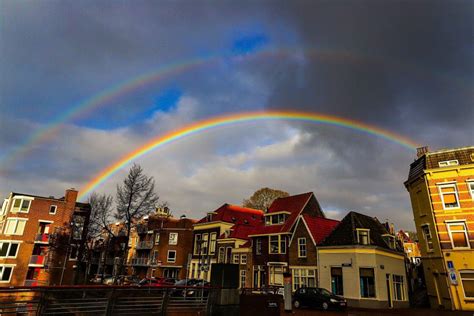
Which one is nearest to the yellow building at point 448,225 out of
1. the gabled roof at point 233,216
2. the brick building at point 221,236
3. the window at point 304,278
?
the window at point 304,278

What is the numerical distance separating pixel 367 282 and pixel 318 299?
7445 mm

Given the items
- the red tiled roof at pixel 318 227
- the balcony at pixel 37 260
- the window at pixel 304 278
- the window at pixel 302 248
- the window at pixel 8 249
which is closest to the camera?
the window at pixel 304 278

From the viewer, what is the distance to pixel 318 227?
3569 cm

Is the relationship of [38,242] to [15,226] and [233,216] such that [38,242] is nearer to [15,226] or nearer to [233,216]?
[15,226]

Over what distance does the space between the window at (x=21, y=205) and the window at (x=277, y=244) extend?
41323mm

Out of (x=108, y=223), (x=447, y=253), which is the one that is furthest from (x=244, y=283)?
(x=447, y=253)

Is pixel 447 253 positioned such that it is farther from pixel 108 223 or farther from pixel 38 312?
pixel 108 223

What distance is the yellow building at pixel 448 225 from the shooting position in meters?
26.5

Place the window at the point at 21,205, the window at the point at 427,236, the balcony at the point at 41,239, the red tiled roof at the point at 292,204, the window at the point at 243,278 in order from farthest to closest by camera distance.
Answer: the window at the point at 21,205, the balcony at the point at 41,239, the red tiled roof at the point at 292,204, the window at the point at 243,278, the window at the point at 427,236

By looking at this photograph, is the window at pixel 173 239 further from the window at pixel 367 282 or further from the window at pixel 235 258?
the window at pixel 367 282

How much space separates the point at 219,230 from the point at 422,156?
101ft

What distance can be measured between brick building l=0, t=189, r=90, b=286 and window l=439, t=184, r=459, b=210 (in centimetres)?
5233

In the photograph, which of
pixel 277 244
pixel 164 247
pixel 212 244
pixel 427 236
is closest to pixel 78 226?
pixel 164 247

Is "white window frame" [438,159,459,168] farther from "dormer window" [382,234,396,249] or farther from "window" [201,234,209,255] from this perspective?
"window" [201,234,209,255]
